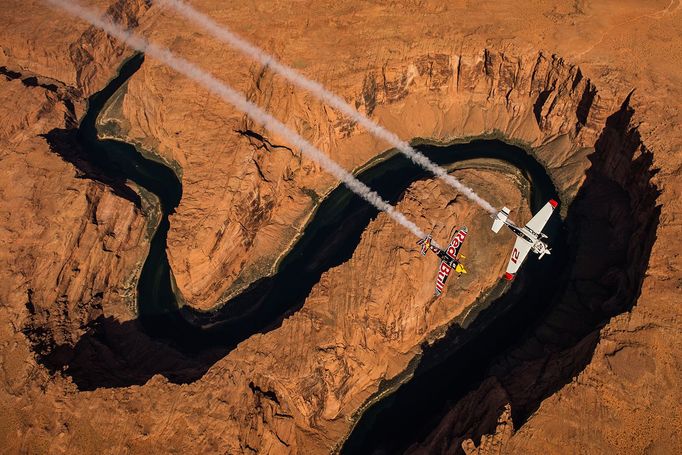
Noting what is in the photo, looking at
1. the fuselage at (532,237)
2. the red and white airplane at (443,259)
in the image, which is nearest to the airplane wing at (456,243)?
the red and white airplane at (443,259)

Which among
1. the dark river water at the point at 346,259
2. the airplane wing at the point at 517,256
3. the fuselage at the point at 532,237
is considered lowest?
the dark river water at the point at 346,259

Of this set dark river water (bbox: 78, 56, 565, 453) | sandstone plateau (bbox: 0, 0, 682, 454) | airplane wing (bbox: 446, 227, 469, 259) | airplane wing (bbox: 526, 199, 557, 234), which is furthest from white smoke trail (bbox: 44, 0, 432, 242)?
airplane wing (bbox: 526, 199, 557, 234)

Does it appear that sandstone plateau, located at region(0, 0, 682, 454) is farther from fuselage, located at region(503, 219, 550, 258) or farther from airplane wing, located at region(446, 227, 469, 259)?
fuselage, located at region(503, 219, 550, 258)

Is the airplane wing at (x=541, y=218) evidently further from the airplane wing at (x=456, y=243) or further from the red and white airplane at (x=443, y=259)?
the red and white airplane at (x=443, y=259)

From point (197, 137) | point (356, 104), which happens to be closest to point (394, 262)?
point (356, 104)

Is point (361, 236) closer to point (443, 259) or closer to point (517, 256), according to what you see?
point (443, 259)

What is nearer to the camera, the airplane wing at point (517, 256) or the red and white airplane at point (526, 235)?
the airplane wing at point (517, 256)

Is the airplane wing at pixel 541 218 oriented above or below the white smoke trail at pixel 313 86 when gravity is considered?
below
